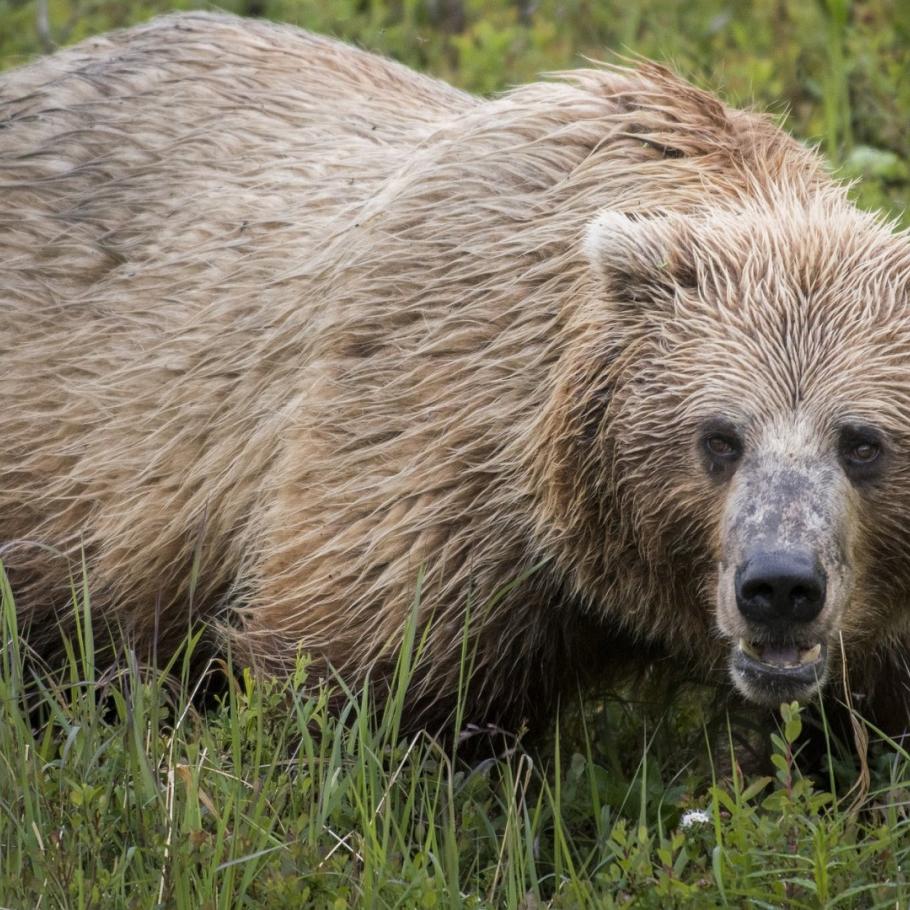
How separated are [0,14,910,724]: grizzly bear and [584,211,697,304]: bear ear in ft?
0.03

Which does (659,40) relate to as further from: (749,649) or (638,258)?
(749,649)

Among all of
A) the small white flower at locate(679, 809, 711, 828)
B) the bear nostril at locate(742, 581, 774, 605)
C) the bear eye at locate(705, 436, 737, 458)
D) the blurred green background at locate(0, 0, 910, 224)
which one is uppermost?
the blurred green background at locate(0, 0, 910, 224)

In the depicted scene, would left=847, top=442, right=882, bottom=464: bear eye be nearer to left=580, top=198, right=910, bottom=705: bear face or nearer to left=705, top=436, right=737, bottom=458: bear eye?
left=580, top=198, right=910, bottom=705: bear face

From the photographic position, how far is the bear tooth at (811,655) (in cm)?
448

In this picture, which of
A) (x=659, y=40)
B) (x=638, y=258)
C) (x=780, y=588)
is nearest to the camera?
(x=780, y=588)

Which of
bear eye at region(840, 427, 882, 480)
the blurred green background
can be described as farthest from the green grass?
the blurred green background

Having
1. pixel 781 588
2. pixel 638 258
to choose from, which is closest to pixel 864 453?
pixel 781 588

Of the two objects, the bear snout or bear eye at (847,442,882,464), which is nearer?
the bear snout

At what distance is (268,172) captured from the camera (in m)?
6.03

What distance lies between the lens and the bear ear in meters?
4.78

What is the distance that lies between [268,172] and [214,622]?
1479mm

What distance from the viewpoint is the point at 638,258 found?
15.7ft

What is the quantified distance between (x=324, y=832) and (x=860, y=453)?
157 cm

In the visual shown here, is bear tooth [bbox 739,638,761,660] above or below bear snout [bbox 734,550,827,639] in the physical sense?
below
